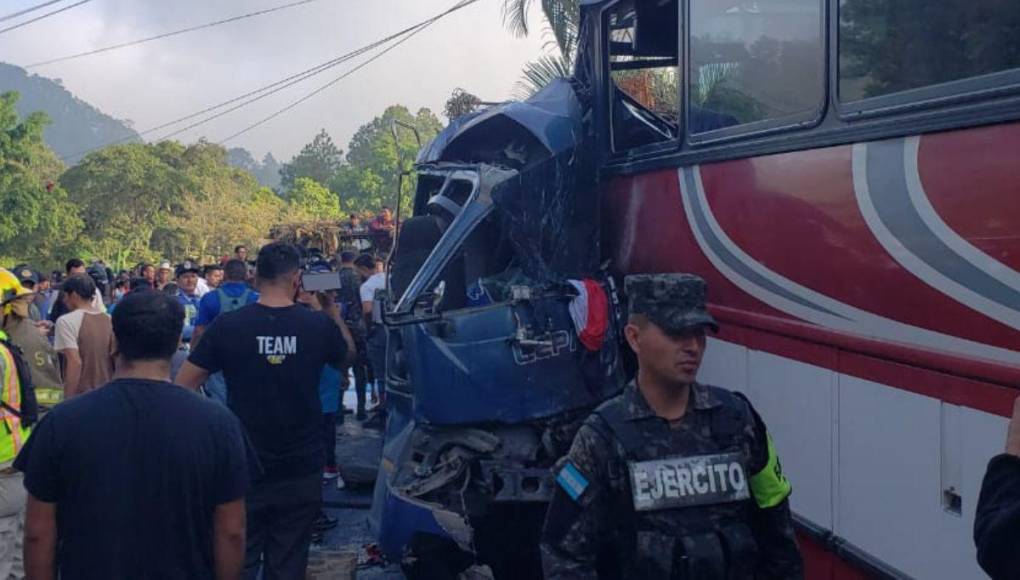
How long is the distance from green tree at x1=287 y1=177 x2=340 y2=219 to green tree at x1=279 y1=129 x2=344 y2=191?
87.2 ft

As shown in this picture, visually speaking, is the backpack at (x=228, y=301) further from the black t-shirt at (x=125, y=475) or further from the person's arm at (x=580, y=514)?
the person's arm at (x=580, y=514)

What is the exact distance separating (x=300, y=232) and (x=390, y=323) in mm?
17215

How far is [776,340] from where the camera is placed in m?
4.04

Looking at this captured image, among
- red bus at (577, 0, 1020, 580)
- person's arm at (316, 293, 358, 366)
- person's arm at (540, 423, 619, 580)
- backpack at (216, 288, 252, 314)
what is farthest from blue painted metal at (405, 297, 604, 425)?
person's arm at (540, 423, 619, 580)

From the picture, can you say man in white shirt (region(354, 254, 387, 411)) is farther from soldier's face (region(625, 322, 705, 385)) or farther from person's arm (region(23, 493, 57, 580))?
soldier's face (region(625, 322, 705, 385))

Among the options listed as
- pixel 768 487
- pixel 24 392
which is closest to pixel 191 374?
pixel 24 392

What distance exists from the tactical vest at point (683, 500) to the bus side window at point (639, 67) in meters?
3.34

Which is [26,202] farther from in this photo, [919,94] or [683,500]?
[683,500]

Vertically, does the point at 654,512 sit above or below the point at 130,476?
below

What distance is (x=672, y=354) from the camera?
2.66 metres

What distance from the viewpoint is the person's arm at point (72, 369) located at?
237 inches

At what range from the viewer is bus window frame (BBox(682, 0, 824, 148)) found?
371 cm

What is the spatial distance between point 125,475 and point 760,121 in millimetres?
2894

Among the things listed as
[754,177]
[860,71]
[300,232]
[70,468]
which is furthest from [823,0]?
[300,232]
